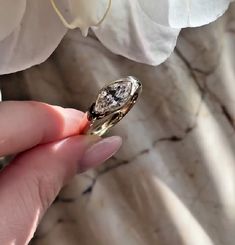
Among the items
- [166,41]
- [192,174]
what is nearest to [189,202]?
[192,174]

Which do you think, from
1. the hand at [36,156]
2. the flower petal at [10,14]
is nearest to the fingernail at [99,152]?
the hand at [36,156]

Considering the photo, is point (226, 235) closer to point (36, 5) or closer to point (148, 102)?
point (148, 102)

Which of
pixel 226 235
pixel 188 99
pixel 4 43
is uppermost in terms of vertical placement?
pixel 4 43

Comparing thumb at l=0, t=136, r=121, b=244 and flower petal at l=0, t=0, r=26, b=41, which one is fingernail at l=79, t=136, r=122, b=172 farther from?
flower petal at l=0, t=0, r=26, b=41

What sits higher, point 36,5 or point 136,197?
point 36,5

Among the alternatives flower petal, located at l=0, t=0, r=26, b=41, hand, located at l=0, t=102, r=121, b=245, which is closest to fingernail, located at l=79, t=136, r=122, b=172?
hand, located at l=0, t=102, r=121, b=245
